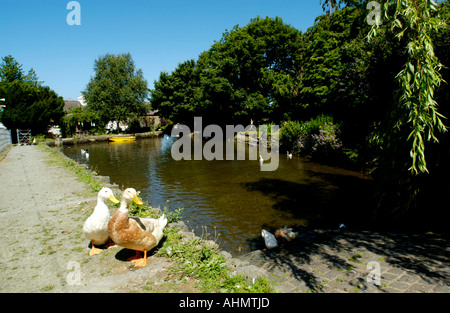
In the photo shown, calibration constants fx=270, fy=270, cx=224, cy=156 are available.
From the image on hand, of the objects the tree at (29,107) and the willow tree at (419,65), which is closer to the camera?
the willow tree at (419,65)

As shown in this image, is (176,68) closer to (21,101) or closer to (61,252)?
(21,101)

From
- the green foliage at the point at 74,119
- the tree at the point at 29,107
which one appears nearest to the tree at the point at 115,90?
the green foliage at the point at 74,119

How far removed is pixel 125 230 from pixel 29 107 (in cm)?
4062

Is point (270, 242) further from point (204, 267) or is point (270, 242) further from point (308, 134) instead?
point (308, 134)

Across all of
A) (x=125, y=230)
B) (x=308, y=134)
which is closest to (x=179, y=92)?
(x=308, y=134)

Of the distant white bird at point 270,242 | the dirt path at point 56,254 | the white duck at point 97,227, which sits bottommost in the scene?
the distant white bird at point 270,242

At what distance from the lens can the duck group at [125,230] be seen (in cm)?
465

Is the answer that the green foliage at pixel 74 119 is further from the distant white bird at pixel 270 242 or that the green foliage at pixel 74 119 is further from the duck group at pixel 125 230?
the distant white bird at pixel 270 242

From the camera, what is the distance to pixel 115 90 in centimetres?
4831

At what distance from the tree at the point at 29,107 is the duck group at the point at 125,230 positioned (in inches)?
1531

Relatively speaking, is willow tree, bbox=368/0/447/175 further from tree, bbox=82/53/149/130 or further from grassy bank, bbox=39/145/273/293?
tree, bbox=82/53/149/130

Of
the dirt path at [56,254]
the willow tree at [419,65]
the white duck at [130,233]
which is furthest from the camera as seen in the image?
the white duck at [130,233]

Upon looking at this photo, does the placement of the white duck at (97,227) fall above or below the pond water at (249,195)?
above
